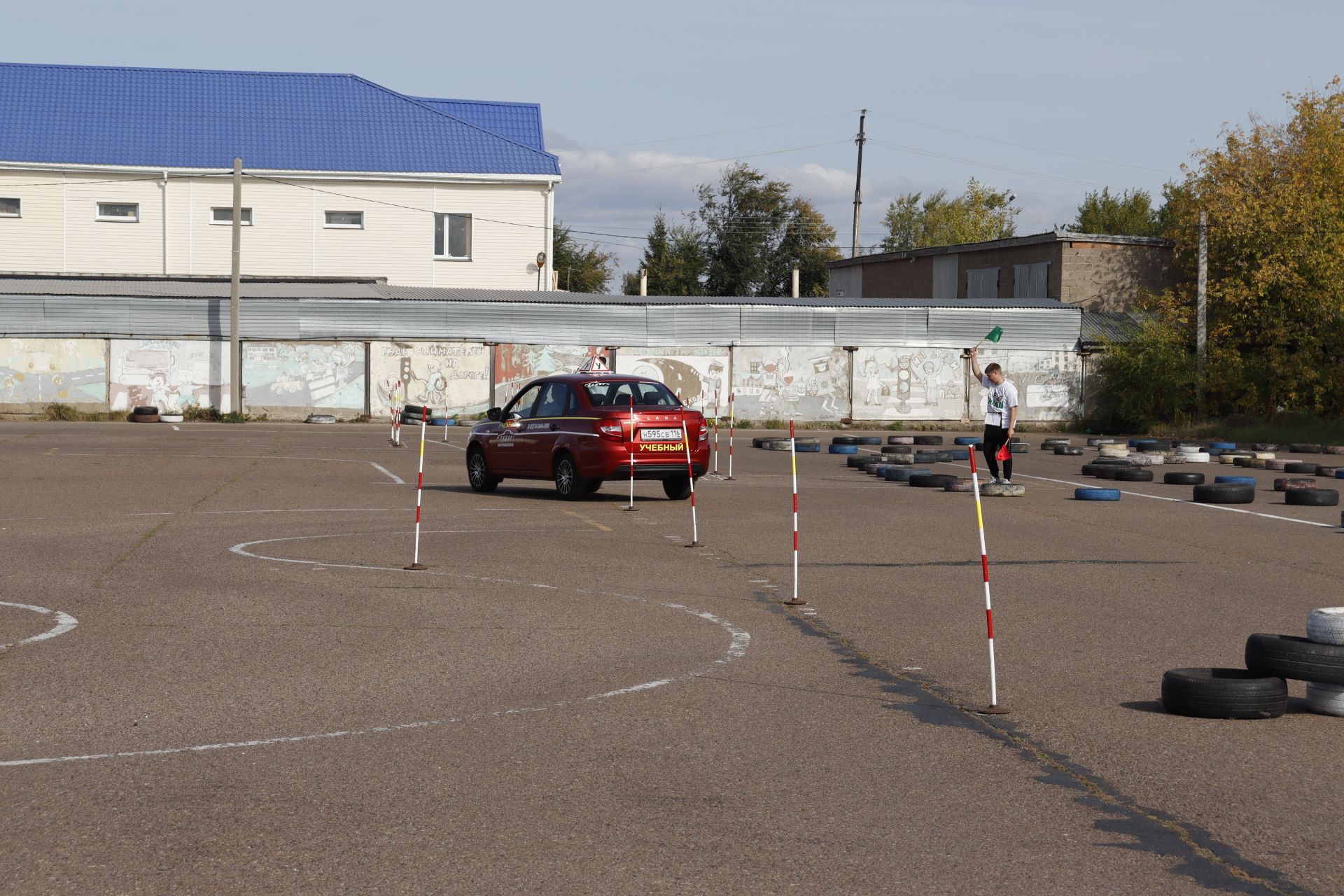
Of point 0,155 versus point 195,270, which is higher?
point 0,155

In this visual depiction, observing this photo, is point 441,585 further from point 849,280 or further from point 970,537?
point 849,280

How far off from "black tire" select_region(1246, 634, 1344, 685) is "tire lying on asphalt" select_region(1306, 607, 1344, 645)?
0.15 m

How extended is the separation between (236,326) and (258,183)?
26.8 ft

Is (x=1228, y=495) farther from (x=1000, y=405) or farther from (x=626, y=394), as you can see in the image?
(x=626, y=394)

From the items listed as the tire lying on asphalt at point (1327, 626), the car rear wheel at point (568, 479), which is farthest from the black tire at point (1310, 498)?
the tire lying on asphalt at point (1327, 626)

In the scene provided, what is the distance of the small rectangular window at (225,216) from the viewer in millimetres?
50594

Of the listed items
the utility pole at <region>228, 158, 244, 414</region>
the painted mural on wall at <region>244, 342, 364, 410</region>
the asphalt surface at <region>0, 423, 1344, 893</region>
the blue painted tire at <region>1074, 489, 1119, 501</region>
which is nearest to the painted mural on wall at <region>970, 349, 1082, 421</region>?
the painted mural on wall at <region>244, 342, 364, 410</region>

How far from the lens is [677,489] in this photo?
20188 mm

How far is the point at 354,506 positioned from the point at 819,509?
18.9 feet

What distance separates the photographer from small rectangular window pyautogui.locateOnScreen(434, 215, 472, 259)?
52000 millimetres

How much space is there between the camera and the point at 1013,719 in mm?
7168

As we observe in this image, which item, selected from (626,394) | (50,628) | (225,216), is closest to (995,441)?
(626,394)

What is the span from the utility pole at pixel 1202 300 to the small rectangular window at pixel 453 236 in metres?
24.1

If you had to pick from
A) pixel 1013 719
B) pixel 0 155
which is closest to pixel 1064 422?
pixel 0 155
